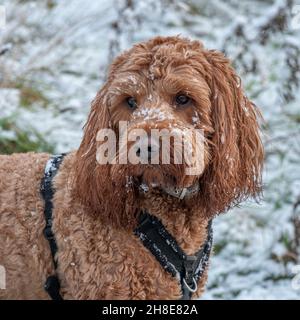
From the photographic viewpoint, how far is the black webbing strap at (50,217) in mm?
3195

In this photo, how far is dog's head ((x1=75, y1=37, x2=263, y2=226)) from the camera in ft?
9.35

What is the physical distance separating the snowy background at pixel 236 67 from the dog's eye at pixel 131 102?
1.41 m

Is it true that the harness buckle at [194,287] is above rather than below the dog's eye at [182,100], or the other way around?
below

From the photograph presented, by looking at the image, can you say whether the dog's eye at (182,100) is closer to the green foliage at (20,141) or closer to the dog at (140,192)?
the dog at (140,192)

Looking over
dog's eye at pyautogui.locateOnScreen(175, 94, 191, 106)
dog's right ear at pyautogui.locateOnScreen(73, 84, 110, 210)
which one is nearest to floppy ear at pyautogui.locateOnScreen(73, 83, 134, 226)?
dog's right ear at pyautogui.locateOnScreen(73, 84, 110, 210)

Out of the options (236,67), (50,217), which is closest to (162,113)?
(50,217)

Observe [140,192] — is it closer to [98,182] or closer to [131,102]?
[98,182]

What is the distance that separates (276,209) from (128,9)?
2.33 m

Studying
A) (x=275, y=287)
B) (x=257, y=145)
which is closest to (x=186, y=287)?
(x=257, y=145)

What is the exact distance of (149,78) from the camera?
300cm

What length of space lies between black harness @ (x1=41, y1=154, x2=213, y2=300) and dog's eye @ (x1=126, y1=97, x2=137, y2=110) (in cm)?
48

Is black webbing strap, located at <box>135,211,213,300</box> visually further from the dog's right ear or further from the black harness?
the dog's right ear

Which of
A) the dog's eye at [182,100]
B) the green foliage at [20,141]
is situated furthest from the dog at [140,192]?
the green foliage at [20,141]

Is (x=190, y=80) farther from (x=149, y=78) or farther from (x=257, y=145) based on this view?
(x=257, y=145)
